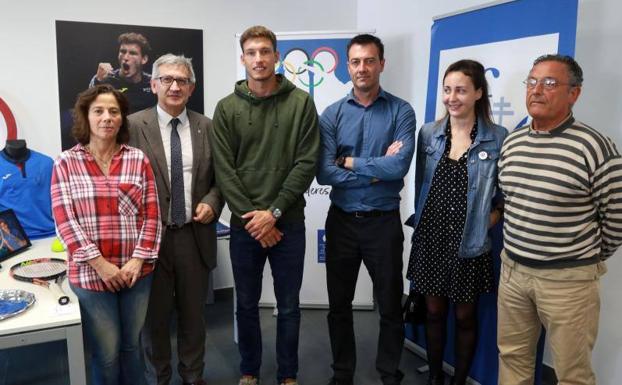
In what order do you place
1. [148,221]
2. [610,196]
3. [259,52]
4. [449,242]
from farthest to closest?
1. [449,242]
2. [259,52]
3. [148,221]
4. [610,196]

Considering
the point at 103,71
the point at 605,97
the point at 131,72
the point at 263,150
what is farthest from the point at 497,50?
the point at 103,71

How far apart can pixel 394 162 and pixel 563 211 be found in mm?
724

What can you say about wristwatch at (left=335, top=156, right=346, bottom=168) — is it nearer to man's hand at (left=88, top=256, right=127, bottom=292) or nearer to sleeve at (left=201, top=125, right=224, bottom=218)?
sleeve at (left=201, top=125, right=224, bottom=218)

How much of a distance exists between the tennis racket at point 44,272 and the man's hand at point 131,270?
24 cm

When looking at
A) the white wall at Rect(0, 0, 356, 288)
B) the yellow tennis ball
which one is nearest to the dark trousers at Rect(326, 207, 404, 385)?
the yellow tennis ball

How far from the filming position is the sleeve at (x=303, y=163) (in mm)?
2164

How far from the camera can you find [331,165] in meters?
2.27

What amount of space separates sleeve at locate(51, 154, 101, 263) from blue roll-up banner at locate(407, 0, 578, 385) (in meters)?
1.88

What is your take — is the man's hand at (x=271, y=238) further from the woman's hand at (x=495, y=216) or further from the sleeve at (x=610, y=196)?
the sleeve at (x=610, y=196)

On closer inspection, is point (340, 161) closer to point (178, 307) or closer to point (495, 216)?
point (495, 216)

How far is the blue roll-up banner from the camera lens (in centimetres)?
214

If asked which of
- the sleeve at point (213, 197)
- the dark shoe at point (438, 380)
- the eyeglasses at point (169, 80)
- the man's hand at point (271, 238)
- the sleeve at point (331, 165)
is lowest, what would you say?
the dark shoe at point (438, 380)

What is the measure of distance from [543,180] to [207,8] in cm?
282

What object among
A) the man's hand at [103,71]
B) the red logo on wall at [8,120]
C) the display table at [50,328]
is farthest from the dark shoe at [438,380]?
the red logo on wall at [8,120]
